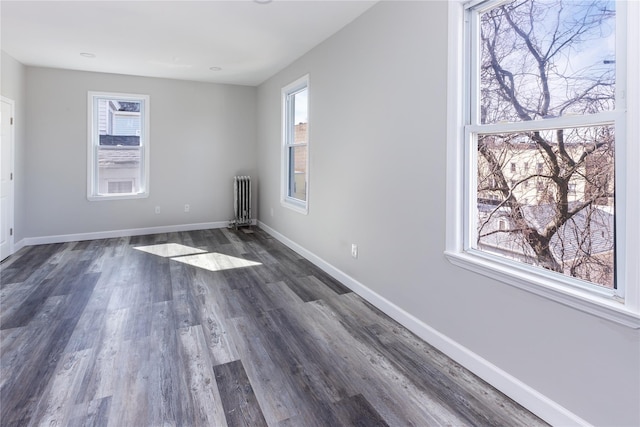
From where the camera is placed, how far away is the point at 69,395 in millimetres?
1797

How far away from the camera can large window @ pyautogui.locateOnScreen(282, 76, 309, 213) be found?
181 inches

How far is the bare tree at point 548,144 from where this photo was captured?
1515 millimetres

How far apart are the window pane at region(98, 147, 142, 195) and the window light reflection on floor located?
1.28 m

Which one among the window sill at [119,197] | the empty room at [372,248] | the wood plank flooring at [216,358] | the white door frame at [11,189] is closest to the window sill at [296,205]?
the empty room at [372,248]

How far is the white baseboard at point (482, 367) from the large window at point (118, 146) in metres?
4.20

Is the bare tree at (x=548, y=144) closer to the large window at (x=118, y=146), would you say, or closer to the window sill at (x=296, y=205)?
the window sill at (x=296, y=205)

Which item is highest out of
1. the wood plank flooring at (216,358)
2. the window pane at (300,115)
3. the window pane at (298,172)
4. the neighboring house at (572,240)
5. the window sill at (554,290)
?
the window pane at (300,115)

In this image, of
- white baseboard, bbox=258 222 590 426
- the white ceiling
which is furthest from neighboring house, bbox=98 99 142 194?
white baseboard, bbox=258 222 590 426

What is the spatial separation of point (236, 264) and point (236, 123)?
2992 millimetres

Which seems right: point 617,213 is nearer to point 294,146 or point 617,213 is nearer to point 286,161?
point 294,146

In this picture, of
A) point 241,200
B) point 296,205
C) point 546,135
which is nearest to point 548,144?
point 546,135

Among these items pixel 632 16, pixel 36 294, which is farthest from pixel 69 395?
pixel 632 16

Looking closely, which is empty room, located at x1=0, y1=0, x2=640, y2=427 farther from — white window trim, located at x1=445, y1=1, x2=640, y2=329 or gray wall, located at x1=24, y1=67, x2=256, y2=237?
gray wall, located at x1=24, y1=67, x2=256, y2=237

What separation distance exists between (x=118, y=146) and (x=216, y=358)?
14.8 ft
